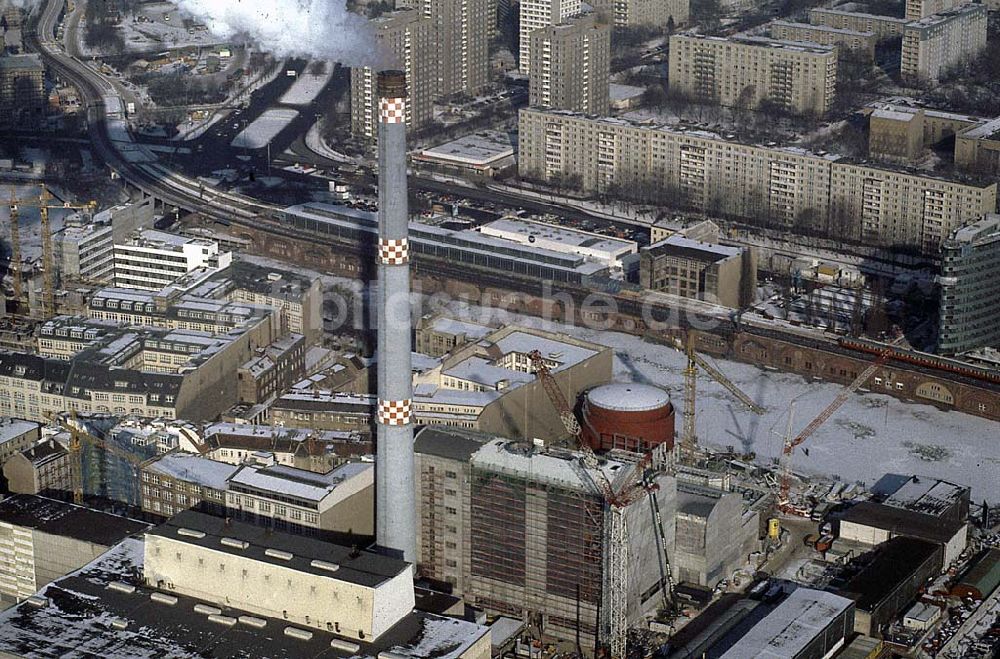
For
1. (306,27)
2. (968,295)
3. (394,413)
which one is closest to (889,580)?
(394,413)

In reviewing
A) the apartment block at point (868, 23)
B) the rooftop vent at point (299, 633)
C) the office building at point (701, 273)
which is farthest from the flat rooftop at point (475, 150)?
the rooftop vent at point (299, 633)

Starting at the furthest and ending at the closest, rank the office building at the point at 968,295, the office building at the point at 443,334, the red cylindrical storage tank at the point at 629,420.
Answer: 1. the office building at the point at 968,295
2. the office building at the point at 443,334
3. the red cylindrical storage tank at the point at 629,420

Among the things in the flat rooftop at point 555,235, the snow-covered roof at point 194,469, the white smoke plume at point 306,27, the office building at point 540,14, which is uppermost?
the white smoke plume at point 306,27

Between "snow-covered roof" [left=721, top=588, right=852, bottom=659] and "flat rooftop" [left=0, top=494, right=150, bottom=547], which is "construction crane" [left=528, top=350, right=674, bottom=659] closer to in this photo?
"snow-covered roof" [left=721, top=588, right=852, bottom=659]

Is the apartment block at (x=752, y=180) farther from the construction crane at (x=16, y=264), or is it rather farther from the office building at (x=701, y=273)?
the construction crane at (x=16, y=264)

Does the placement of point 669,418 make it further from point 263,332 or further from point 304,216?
point 304,216

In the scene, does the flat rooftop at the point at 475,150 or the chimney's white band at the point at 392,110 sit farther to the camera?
the flat rooftop at the point at 475,150

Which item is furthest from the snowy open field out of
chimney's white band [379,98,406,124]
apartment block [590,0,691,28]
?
apartment block [590,0,691,28]
